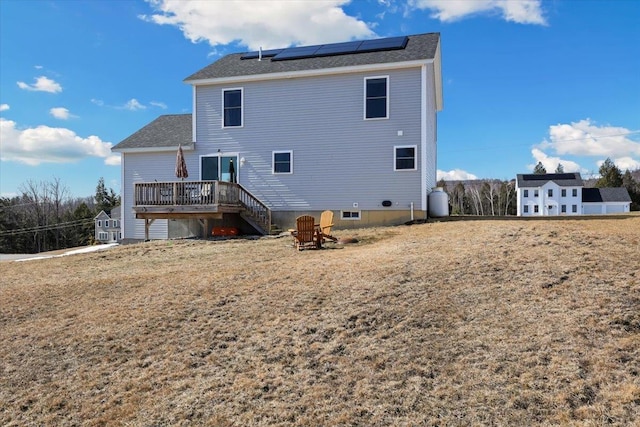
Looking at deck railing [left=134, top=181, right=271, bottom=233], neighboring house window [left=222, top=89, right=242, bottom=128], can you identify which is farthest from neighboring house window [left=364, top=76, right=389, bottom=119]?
deck railing [left=134, top=181, right=271, bottom=233]

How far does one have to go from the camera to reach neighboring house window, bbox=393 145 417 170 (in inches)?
602

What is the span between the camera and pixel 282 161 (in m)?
16.7

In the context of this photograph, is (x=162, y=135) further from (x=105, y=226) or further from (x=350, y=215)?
(x=105, y=226)

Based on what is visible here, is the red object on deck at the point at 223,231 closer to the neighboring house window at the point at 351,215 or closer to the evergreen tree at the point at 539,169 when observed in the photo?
the neighboring house window at the point at 351,215

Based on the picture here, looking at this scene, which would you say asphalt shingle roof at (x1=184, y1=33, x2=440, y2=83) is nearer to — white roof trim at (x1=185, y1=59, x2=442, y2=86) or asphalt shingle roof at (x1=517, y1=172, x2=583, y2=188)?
white roof trim at (x1=185, y1=59, x2=442, y2=86)

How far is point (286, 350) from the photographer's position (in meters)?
4.84

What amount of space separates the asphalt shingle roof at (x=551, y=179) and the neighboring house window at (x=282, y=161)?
48790mm

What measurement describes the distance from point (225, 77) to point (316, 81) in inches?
147

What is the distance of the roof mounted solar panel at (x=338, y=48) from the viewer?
16.8 metres

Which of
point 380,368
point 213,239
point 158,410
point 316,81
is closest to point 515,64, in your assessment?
point 316,81

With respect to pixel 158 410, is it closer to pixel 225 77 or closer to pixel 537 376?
pixel 537 376

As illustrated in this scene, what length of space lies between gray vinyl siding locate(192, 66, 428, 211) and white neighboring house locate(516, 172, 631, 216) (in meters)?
45.7


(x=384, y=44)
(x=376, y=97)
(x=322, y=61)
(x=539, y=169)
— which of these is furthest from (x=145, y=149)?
(x=539, y=169)

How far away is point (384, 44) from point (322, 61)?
2.51 meters
